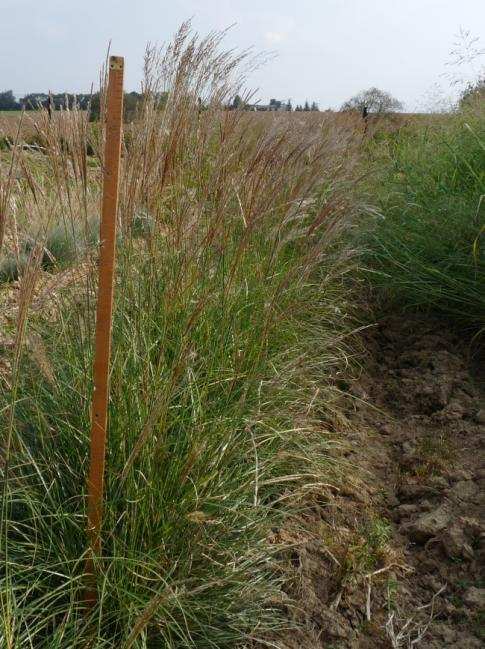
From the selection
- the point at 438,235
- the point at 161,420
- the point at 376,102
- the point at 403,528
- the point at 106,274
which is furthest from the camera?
the point at 376,102

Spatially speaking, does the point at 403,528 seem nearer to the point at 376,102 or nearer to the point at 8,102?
the point at 8,102

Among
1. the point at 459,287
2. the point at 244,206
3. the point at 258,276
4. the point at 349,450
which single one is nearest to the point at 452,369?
the point at 459,287

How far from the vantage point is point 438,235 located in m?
3.64

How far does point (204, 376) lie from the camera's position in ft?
7.30

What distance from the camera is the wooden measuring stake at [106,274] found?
122 cm

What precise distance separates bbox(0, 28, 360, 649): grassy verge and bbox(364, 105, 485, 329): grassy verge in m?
1.12

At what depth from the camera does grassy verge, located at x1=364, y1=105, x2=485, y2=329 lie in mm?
3447

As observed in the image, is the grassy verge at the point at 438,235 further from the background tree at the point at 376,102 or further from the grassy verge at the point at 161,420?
the background tree at the point at 376,102

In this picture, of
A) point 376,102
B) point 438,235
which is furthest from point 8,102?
point 376,102

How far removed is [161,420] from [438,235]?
2.42 m

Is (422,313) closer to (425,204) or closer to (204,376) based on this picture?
(425,204)

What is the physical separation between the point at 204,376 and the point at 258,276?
0.60 m

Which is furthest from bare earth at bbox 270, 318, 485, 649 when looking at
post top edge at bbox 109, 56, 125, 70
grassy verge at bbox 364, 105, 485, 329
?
→ post top edge at bbox 109, 56, 125, 70

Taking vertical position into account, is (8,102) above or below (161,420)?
above
